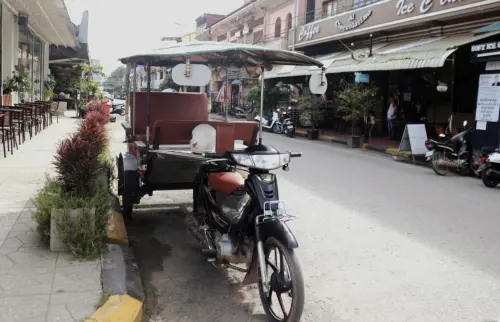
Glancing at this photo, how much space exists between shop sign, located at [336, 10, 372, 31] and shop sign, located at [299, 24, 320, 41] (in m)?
1.95

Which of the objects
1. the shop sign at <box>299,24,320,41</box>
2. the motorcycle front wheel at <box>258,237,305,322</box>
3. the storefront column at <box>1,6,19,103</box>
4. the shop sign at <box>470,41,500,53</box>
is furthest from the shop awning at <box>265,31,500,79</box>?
the storefront column at <box>1,6,19,103</box>

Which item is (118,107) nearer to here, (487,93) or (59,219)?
(487,93)

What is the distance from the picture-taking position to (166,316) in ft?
12.1

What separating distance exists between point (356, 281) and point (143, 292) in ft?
6.34

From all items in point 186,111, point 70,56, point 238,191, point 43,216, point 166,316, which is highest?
point 70,56

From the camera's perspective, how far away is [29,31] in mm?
17984

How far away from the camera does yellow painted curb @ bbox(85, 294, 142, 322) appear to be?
3.20m

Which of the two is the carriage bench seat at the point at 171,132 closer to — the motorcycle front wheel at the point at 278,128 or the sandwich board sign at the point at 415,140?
A: the sandwich board sign at the point at 415,140

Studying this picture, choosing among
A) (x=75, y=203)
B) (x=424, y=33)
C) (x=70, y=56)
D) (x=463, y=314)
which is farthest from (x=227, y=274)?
(x=70, y=56)

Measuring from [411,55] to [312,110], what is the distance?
5.99 metres

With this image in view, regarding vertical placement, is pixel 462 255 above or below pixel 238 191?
below

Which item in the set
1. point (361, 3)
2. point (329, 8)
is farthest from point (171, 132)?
point (329, 8)

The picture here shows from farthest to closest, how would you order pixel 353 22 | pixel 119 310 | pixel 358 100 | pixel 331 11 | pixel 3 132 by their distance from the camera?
pixel 331 11 < pixel 353 22 < pixel 358 100 < pixel 3 132 < pixel 119 310

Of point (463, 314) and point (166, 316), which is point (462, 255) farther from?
point (166, 316)
